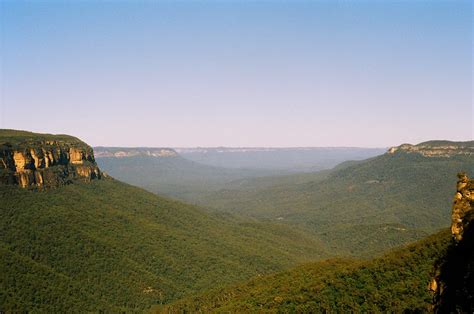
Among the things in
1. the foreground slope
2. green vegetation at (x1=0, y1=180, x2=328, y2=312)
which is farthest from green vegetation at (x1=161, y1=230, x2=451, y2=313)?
the foreground slope

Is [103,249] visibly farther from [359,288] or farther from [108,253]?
[359,288]

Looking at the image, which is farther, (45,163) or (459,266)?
(45,163)

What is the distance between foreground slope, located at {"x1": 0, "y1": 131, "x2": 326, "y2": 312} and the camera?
105875 millimetres

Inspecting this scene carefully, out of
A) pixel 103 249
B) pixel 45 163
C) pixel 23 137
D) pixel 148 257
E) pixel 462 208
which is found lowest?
pixel 148 257

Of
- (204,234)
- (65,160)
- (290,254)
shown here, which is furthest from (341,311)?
(65,160)

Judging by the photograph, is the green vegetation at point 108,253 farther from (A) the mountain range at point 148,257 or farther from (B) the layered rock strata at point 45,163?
(B) the layered rock strata at point 45,163

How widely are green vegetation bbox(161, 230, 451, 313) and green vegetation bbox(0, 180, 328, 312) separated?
3718 cm

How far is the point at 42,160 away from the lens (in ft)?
530

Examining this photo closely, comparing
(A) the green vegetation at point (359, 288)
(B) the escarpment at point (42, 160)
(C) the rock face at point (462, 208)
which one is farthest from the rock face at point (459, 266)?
(B) the escarpment at point (42, 160)

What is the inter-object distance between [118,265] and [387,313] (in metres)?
83.4

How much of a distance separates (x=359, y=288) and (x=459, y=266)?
39753mm

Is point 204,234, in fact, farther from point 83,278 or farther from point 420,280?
point 420,280

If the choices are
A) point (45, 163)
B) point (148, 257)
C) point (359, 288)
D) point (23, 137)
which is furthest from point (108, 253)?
point (359, 288)

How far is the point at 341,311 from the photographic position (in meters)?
74.8
